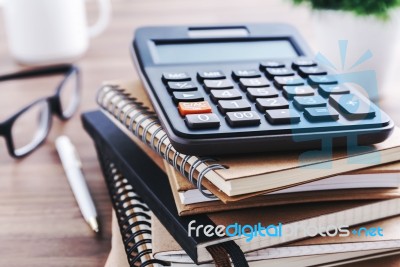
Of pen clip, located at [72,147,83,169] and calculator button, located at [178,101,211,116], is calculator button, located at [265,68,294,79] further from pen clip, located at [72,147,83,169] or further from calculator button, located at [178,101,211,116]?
pen clip, located at [72,147,83,169]

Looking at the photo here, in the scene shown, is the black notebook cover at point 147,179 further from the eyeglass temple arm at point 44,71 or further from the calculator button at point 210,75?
the eyeglass temple arm at point 44,71

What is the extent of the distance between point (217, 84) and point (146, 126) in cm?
6

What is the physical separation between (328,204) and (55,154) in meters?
0.31

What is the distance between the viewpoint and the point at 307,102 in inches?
16.1

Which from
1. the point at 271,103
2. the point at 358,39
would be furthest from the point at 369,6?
the point at 271,103

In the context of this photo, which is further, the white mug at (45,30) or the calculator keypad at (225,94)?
the white mug at (45,30)

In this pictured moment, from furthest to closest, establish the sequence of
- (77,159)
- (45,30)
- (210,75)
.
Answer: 1. (45,30)
2. (77,159)
3. (210,75)

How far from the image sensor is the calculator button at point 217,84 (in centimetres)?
44

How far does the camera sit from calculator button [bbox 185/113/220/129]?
0.37 metres

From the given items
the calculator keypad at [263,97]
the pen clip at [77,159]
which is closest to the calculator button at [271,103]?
the calculator keypad at [263,97]

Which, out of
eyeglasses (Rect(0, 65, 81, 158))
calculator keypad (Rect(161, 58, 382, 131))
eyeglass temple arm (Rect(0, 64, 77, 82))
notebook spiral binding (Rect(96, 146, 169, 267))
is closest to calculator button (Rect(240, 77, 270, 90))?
calculator keypad (Rect(161, 58, 382, 131))

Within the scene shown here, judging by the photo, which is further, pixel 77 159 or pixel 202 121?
pixel 77 159

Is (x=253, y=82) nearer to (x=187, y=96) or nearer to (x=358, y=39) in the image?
(x=187, y=96)

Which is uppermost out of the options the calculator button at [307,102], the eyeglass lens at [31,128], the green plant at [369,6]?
the green plant at [369,6]
